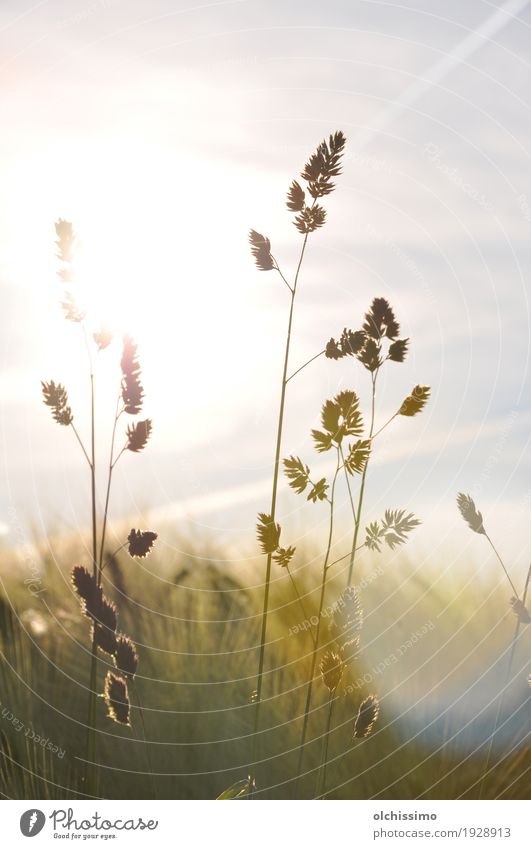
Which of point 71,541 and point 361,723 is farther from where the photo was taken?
point 71,541

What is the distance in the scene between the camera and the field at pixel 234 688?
51.1 inches

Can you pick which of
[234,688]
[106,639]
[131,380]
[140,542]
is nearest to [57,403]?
[131,380]

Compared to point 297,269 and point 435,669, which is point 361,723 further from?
point 297,269

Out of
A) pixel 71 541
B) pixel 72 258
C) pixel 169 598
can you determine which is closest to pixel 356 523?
pixel 169 598

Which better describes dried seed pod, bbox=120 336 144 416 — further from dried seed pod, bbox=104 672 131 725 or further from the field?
dried seed pod, bbox=104 672 131 725

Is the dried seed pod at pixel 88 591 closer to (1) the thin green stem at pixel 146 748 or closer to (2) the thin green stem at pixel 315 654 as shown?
(1) the thin green stem at pixel 146 748

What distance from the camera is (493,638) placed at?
1395 mm

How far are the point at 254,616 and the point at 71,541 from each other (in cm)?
33

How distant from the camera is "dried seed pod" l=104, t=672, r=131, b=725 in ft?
3.78

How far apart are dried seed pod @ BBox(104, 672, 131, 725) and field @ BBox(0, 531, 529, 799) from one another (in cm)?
8
